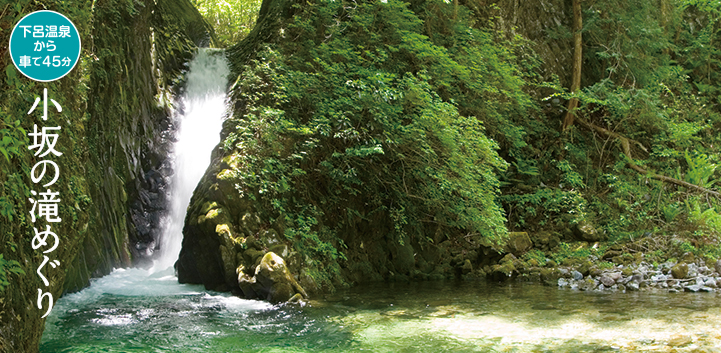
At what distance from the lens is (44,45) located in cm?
364

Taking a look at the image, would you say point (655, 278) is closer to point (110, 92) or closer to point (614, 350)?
point (614, 350)

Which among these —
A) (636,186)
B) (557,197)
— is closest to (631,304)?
(557,197)

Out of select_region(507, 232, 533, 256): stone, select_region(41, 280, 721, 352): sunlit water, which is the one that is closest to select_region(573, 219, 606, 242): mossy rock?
select_region(507, 232, 533, 256): stone

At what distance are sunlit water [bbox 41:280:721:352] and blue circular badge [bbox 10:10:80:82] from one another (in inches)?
101

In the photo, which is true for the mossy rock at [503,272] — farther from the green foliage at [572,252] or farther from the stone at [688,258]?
the stone at [688,258]

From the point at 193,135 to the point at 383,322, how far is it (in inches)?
277

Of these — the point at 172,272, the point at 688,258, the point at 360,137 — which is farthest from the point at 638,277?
the point at 172,272

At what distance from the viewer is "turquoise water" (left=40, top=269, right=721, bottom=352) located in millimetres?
4773

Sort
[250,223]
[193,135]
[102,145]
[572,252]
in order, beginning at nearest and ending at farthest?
[250,223] < [102,145] < [572,252] < [193,135]

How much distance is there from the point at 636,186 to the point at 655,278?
3717 mm

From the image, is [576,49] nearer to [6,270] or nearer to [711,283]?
[711,283]

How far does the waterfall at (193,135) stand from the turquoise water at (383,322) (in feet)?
6.17

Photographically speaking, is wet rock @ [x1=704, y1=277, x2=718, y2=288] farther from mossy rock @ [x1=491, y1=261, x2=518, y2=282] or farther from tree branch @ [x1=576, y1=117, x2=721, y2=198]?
tree branch @ [x1=576, y1=117, x2=721, y2=198]

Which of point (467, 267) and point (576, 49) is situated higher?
point (576, 49)
